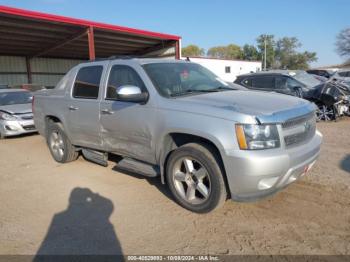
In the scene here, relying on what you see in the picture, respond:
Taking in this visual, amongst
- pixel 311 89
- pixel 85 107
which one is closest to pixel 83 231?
pixel 85 107

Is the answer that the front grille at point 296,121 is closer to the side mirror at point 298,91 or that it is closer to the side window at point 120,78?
the side window at point 120,78

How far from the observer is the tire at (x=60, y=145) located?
6004mm

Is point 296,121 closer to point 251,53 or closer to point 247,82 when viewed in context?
point 247,82

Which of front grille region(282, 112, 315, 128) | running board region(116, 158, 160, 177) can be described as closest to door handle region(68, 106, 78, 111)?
running board region(116, 158, 160, 177)

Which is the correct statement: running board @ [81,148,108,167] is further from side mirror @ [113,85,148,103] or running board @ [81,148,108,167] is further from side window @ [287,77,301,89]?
side window @ [287,77,301,89]

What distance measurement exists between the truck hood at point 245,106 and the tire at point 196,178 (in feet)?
1.54

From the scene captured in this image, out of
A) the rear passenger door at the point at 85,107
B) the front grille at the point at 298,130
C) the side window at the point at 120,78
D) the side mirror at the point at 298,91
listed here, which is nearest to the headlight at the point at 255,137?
the front grille at the point at 298,130

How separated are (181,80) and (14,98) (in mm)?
8366

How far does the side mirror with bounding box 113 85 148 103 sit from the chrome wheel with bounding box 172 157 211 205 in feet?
3.29

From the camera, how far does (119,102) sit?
14.8ft

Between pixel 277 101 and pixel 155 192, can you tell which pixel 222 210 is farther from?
pixel 277 101

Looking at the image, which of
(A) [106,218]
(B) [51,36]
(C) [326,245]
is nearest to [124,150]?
(A) [106,218]

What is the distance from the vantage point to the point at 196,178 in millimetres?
3678

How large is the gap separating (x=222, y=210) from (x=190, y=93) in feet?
5.18
